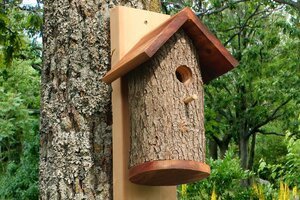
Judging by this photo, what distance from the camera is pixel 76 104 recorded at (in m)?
2.28

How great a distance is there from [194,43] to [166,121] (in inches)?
14.1

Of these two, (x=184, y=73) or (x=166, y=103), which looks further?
(x=184, y=73)

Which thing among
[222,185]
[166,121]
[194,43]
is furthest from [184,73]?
[222,185]

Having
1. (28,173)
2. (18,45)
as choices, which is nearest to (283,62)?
(28,173)

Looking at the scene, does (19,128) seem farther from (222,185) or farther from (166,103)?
(166,103)

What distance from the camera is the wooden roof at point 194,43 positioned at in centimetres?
213

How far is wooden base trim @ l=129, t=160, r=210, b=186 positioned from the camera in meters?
2.09

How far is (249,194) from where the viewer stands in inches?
259

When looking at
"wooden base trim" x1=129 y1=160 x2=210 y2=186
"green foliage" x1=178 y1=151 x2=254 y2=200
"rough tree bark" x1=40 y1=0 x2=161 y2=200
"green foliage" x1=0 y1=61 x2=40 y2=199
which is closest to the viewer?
"wooden base trim" x1=129 y1=160 x2=210 y2=186

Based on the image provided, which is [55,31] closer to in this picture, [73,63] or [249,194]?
[73,63]

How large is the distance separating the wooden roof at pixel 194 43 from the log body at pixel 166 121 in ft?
0.19

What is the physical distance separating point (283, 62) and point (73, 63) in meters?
13.2

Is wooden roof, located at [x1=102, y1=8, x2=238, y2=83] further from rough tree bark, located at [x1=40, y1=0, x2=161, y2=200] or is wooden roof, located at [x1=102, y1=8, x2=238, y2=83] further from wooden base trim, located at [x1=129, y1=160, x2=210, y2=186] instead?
wooden base trim, located at [x1=129, y1=160, x2=210, y2=186]

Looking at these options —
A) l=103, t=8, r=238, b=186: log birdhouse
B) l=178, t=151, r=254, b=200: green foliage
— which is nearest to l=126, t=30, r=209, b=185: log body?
l=103, t=8, r=238, b=186: log birdhouse
